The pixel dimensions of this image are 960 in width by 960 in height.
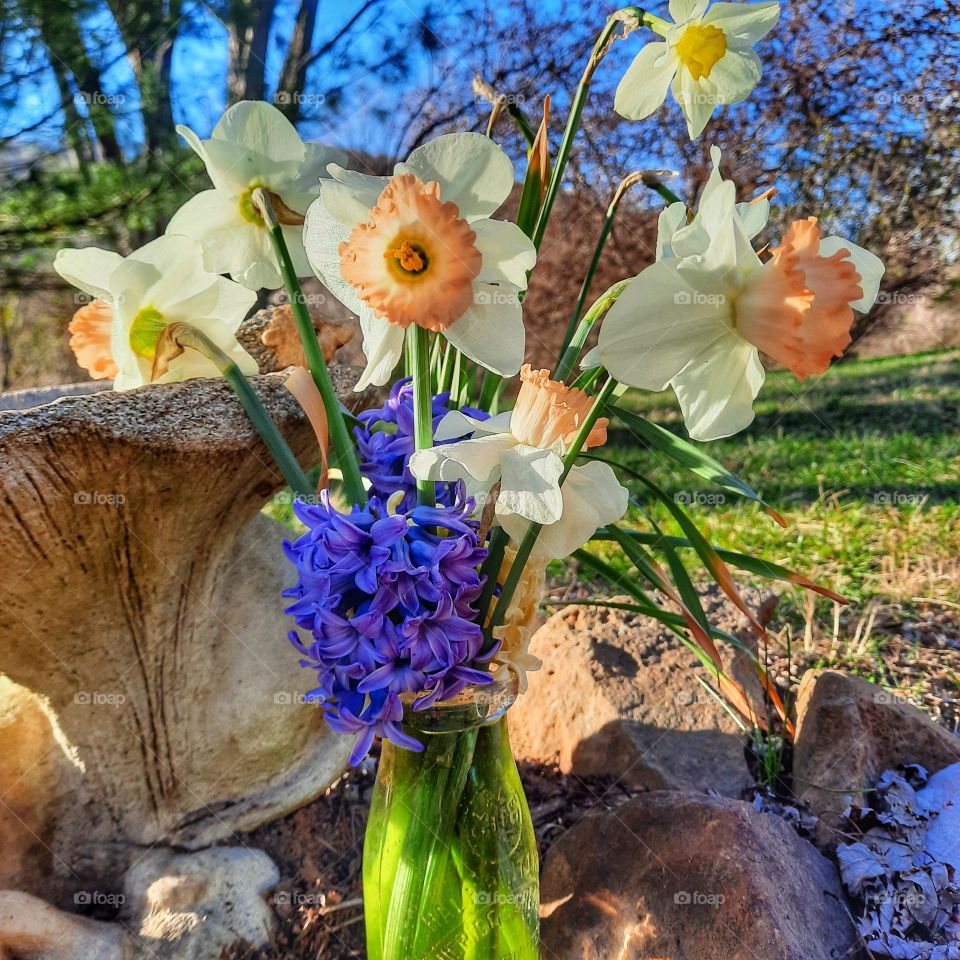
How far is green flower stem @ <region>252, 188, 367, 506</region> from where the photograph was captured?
2.28 ft

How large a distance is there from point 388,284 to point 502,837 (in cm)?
56

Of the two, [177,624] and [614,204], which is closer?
[614,204]

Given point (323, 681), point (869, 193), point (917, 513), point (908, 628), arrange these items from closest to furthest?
point (323, 681), point (908, 628), point (917, 513), point (869, 193)

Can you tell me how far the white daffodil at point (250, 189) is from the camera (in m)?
0.69

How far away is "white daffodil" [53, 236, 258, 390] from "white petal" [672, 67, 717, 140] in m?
0.45

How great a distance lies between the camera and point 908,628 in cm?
178

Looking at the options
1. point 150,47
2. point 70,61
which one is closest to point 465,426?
point 70,61

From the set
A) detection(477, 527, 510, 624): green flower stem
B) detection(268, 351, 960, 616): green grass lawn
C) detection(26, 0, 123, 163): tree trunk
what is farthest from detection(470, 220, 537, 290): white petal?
detection(26, 0, 123, 163): tree trunk

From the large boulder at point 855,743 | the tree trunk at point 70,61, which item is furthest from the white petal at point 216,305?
the tree trunk at point 70,61

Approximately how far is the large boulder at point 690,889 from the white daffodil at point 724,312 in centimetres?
55

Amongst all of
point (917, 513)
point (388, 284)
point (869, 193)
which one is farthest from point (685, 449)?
point (869, 193)

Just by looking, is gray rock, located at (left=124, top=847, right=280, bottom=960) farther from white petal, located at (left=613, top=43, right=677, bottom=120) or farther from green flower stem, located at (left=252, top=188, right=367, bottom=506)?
white petal, located at (left=613, top=43, right=677, bottom=120)

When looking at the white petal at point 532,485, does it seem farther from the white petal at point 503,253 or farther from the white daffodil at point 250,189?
the white daffodil at point 250,189

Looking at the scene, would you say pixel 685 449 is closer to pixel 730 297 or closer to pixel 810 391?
pixel 730 297
